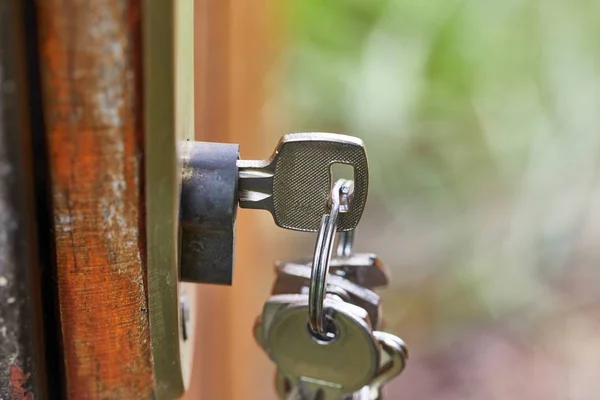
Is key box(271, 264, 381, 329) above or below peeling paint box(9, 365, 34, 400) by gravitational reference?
above

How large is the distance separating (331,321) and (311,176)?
0.08m

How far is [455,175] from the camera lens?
0.88 m

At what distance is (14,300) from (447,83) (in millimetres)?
681

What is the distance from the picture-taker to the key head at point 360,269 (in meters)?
0.37

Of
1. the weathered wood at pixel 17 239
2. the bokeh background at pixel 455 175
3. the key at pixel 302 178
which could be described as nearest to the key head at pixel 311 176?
the key at pixel 302 178

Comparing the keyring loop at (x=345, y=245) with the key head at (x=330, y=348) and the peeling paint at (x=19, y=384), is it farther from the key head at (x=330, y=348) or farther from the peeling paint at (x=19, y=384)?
the peeling paint at (x=19, y=384)

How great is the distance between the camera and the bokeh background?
74 centimetres

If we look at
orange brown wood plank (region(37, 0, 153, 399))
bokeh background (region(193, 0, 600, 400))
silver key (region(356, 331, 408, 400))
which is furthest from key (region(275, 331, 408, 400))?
bokeh background (region(193, 0, 600, 400))

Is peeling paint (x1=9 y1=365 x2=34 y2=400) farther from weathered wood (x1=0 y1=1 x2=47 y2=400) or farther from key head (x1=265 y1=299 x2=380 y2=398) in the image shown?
key head (x1=265 y1=299 x2=380 y2=398)

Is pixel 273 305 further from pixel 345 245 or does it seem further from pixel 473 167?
pixel 473 167

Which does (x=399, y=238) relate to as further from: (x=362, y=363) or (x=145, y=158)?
(x=145, y=158)

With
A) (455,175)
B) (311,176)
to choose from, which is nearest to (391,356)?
(311,176)

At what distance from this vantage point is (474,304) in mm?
960

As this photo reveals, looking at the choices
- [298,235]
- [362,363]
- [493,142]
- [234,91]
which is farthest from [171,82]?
[493,142]
